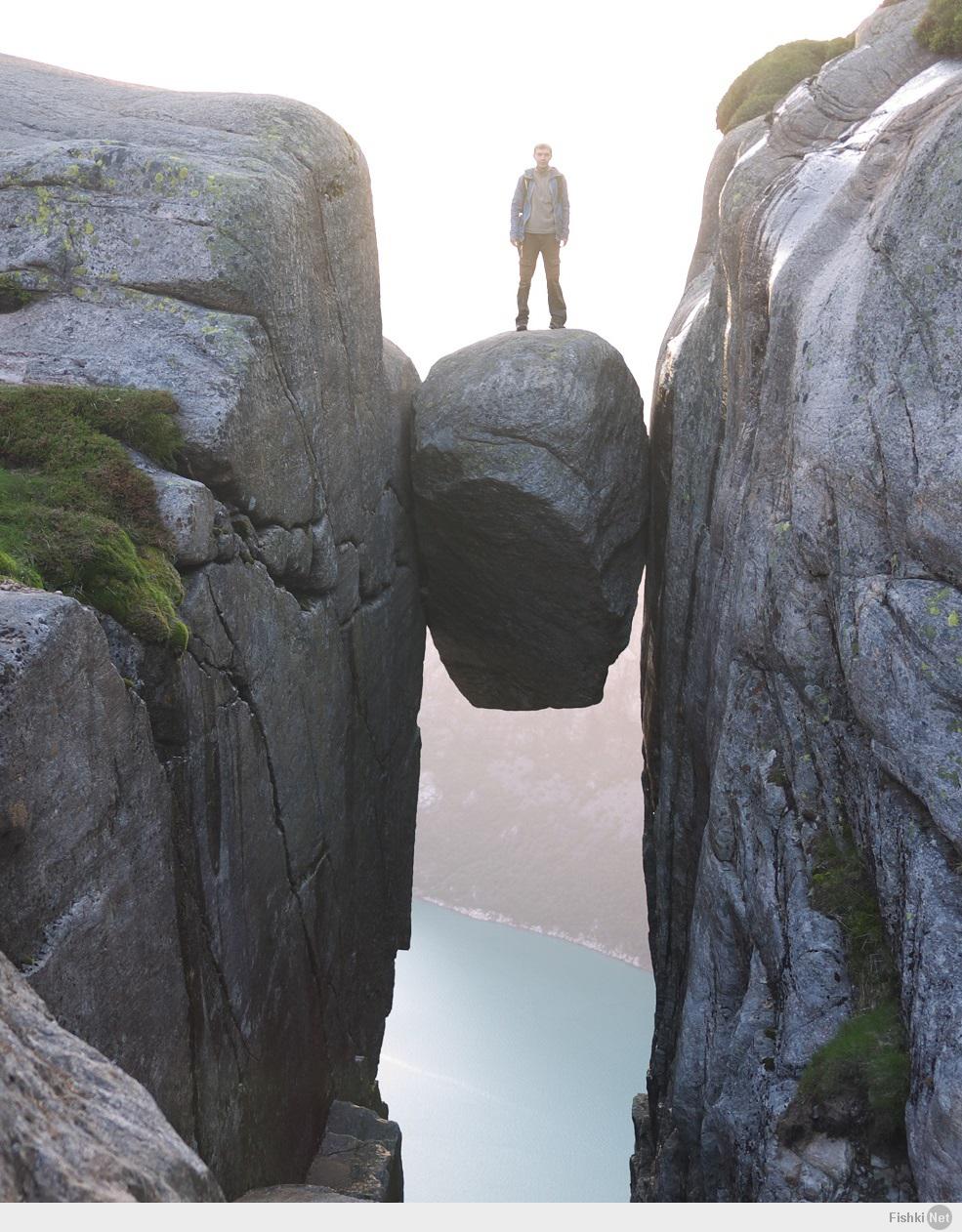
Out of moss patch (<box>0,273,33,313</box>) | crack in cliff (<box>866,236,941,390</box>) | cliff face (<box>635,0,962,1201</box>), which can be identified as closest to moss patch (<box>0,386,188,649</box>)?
moss patch (<box>0,273,33,313</box>)

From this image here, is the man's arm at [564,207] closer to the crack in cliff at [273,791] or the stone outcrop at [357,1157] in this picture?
the crack in cliff at [273,791]

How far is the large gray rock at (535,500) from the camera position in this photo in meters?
20.2

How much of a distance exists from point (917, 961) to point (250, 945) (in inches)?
303

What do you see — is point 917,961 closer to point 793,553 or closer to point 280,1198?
point 793,553

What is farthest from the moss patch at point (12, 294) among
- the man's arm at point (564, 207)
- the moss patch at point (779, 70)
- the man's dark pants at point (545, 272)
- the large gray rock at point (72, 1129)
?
the moss patch at point (779, 70)

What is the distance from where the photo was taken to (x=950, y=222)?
10695 millimetres

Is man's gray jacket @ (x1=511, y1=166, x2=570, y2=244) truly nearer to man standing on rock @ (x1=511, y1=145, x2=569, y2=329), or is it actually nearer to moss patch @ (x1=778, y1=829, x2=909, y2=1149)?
man standing on rock @ (x1=511, y1=145, x2=569, y2=329)

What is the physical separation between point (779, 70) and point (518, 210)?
5.47 metres

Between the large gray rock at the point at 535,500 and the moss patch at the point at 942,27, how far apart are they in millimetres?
7699

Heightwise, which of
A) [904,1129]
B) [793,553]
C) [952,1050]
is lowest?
[904,1129]

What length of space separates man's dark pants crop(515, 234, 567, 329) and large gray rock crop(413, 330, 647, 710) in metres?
1.70

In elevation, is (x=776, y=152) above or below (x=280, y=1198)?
above

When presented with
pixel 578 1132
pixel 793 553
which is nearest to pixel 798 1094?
pixel 793 553

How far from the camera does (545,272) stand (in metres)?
22.7
